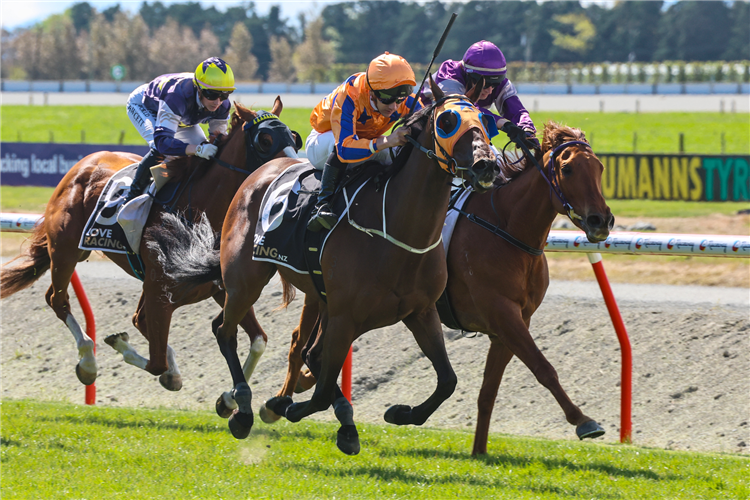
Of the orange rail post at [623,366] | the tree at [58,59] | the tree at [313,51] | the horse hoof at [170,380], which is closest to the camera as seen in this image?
the orange rail post at [623,366]

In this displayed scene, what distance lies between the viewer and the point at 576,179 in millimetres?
4742

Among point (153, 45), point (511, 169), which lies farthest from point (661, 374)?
point (153, 45)

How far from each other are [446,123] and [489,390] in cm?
208

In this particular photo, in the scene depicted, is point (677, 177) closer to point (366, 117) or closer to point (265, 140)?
point (265, 140)

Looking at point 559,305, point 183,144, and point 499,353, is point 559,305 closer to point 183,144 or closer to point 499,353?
point 499,353

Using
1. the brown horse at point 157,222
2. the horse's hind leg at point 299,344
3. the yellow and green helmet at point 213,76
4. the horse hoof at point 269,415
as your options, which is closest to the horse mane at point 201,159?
the brown horse at point 157,222

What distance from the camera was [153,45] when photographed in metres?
63.7

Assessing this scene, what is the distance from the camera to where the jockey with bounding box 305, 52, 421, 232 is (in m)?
4.32

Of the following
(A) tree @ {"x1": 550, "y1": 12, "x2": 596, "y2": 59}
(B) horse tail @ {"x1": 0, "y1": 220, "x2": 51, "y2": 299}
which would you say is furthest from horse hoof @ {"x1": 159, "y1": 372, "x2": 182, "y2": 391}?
(A) tree @ {"x1": 550, "y1": 12, "x2": 596, "y2": 59}

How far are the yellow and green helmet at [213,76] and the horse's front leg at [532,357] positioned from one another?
252cm

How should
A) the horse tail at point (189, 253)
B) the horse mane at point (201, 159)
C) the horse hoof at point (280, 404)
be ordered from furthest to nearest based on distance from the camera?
the horse mane at point (201, 159) < the horse tail at point (189, 253) < the horse hoof at point (280, 404)

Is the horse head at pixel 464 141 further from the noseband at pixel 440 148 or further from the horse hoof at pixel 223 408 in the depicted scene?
the horse hoof at pixel 223 408

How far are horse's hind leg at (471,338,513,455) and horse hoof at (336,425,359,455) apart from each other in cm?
112

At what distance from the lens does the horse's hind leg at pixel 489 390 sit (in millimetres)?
5348
